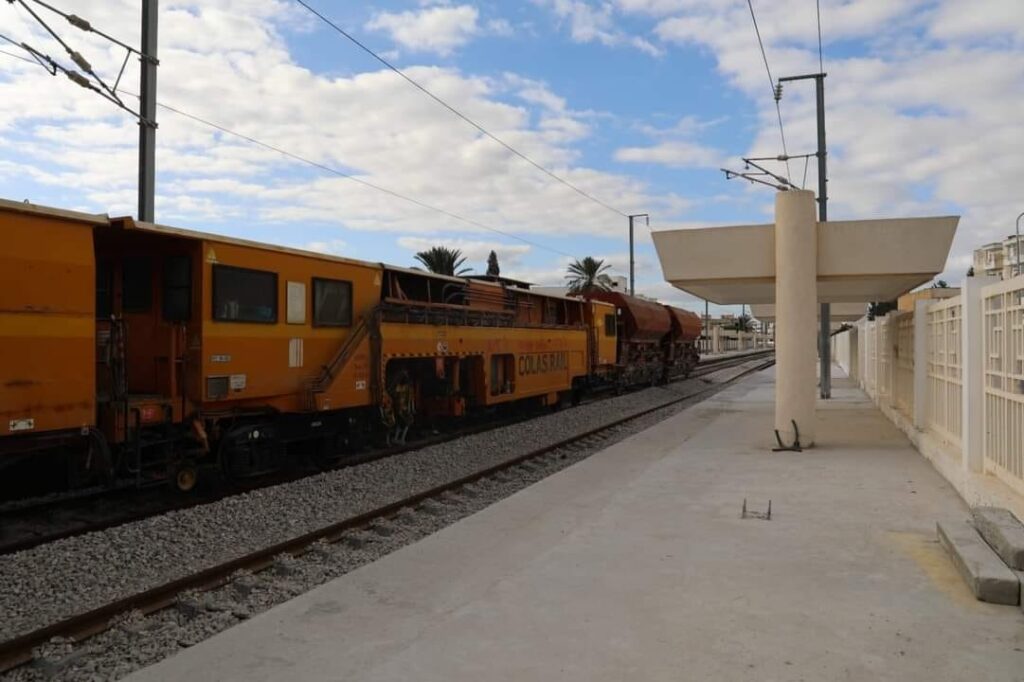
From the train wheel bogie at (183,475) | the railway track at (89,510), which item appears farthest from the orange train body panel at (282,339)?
the railway track at (89,510)

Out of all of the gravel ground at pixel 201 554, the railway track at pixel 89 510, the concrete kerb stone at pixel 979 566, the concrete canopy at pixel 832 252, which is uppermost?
the concrete canopy at pixel 832 252

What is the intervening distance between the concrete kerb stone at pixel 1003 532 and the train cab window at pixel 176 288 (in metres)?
7.96

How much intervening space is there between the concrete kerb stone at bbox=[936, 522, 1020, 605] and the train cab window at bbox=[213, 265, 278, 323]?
7.54 metres

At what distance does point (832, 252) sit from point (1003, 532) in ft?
23.3

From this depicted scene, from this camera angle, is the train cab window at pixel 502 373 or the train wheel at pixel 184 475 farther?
the train cab window at pixel 502 373

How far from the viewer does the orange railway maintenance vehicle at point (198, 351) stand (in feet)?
22.3

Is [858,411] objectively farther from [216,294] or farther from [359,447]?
[216,294]

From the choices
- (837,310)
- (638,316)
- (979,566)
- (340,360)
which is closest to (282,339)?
(340,360)

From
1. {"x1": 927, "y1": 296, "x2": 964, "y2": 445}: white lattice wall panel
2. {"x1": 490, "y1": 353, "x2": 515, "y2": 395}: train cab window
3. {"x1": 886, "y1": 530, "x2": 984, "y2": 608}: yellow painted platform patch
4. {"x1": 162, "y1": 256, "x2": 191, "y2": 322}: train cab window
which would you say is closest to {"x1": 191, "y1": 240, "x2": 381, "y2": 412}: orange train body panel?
{"x1": 162, "y1": 256, "x2": 191, "y2": 322}: train cab window

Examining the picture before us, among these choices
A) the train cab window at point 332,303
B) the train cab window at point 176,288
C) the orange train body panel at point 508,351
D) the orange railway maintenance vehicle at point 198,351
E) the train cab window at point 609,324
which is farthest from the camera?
the train cab window at point 609,324

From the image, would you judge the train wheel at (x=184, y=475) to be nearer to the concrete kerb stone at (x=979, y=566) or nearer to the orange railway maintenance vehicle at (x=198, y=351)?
the orange railway maintenance vehicle at (x=198, y=351)

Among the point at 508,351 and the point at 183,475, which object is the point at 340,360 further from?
the point at 508,351

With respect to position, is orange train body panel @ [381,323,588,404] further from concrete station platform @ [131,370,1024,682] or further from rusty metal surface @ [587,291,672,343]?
concrete station platform @ [131,370,1024,682]

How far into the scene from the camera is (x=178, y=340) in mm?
8625
